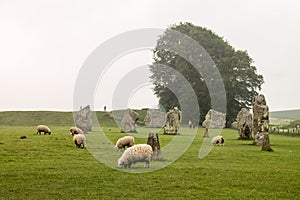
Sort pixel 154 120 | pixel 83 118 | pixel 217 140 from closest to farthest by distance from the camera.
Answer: pixel 217 140 → pixel 83 118 → pixel 154 120

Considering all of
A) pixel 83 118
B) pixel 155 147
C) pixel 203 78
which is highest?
pixel 203 78

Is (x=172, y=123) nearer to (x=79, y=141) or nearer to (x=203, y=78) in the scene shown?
(x=79, y=141)

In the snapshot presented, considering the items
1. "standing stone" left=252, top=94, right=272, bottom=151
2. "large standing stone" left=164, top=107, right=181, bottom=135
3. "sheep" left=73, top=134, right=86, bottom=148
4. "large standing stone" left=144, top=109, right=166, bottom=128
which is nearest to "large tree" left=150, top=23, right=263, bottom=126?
"large standing stone" left=144, top=109, right=166, bottom=128

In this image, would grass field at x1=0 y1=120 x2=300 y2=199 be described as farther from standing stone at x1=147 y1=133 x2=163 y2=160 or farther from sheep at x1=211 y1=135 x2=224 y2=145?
sheep at x1=211 y1=135 x2=224 y2=145

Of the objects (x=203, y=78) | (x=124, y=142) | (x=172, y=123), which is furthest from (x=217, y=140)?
(x=203, y=78)

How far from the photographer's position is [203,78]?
80.5m

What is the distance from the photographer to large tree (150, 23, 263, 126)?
8012 centimetres

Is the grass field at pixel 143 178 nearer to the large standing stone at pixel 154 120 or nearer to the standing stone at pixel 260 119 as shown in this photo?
the standing stone at pixel 260 119

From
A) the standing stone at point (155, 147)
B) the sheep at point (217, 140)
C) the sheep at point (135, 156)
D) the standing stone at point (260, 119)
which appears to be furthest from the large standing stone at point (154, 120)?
the sheep at point (135, 156)

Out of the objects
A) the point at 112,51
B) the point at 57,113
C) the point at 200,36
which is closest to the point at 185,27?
the point at 200,36

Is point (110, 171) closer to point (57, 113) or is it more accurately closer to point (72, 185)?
point (72, 185)

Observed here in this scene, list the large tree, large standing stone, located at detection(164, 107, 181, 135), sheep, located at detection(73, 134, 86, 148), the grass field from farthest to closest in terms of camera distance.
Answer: the large tree
large standing stone, located at detection(164, 107, 181, 135)
sheep, located at detection(73, 134, 86, 148)
the grass field

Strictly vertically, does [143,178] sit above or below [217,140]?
below

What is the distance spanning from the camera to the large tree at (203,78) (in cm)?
8012
